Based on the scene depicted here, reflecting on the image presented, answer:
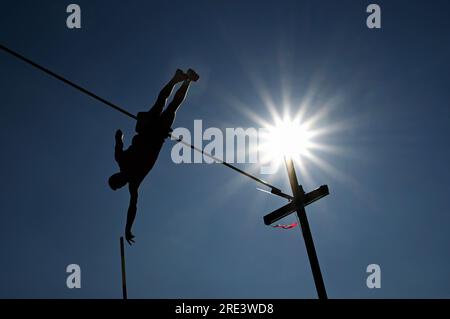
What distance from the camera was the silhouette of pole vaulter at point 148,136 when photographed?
7340 mm

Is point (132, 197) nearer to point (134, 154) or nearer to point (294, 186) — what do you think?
point (134, 154)

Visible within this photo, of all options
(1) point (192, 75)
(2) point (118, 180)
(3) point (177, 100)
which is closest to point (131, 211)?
(2) point (118, 180)

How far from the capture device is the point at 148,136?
24.4 feet

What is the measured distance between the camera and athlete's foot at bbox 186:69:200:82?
7484 millimetres

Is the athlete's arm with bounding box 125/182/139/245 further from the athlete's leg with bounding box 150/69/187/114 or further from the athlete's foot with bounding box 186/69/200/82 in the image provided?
the athlete's foot with bounding box 186/69/200/82

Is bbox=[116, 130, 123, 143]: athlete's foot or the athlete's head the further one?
the athlete's head

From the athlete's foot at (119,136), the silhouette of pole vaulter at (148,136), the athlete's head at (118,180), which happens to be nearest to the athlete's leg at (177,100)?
the silhouette of pole vaulter at (148,136)

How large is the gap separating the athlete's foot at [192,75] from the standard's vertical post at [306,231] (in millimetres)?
2183

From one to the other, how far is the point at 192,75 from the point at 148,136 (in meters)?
1.34

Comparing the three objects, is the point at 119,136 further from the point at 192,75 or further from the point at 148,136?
the point at 192,75

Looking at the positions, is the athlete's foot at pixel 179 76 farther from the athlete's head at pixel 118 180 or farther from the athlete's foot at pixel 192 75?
the athlete's head at pixel 118 180

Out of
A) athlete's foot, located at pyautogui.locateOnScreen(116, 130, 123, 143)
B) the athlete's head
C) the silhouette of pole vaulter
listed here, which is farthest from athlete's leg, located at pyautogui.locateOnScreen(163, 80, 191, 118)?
the athlete's head
